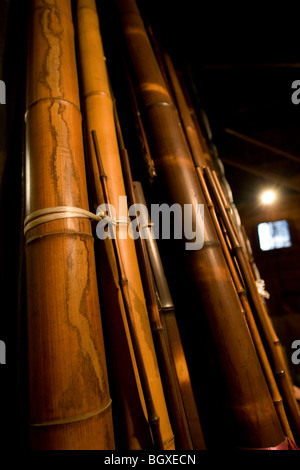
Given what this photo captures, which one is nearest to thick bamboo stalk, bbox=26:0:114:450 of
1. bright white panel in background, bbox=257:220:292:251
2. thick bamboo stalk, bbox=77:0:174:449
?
thick bamboo stalk, bbox=77:0:174:449

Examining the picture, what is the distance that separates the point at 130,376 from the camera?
1343 mm

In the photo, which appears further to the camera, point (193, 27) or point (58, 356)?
point (193, 27)

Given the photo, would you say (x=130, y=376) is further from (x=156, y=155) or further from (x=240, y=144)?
(x=240, y=144)

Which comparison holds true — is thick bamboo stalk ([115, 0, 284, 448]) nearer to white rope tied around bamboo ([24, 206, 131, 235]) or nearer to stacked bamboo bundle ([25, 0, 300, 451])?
stacked bamboo bundle ([25, 0, 300, 451])

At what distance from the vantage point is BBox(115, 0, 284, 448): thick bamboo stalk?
138cm

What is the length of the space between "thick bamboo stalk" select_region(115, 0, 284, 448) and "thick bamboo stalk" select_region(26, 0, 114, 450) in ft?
2.28

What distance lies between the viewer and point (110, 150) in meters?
1.80

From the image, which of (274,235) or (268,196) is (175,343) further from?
(274,235)

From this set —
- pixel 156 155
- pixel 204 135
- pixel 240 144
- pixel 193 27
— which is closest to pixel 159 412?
pixel 156 155

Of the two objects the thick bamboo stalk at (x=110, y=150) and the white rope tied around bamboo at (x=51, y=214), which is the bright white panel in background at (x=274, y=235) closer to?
the thick bamboo stalk at (x=110, y=150)

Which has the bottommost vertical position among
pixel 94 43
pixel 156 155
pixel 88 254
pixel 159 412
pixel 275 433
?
pixel 275 433

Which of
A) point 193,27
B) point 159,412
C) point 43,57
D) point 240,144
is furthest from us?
point 240,144

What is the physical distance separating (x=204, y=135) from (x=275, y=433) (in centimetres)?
362

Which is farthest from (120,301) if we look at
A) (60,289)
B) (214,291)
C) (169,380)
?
(214,291)
